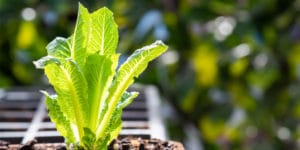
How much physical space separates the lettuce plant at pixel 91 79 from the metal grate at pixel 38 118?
0.17 metres

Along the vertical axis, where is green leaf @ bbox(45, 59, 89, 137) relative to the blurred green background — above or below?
below

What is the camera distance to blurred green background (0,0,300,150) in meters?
1.78

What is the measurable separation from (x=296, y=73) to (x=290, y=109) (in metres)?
0.12

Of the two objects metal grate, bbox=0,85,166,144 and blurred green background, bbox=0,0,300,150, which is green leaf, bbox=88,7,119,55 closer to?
metal grate, bbox=0,85,166,144

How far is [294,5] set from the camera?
1.76 meters

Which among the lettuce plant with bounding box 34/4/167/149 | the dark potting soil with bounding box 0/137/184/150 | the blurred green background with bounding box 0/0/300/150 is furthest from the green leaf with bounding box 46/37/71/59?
the blurred green background with bounding box 0/0/300/150

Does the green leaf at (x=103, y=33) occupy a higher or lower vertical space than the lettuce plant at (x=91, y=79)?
higher

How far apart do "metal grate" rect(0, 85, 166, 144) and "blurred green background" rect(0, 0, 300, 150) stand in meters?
0.39

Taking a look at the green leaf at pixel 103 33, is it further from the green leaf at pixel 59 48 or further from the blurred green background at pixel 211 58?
the blurred green background at pixel 211 58

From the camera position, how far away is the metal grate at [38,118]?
0.90m

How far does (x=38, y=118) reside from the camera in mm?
1078

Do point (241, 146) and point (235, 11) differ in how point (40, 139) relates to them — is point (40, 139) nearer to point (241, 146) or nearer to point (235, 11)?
point (235, 11)

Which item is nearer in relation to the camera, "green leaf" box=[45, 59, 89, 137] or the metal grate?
"green leaf" box=[45, 59, 89, 137]

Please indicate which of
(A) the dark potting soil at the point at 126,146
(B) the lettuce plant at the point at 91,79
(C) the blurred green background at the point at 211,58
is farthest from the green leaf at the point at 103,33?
(C) the blurred green background at the point at 211,58
